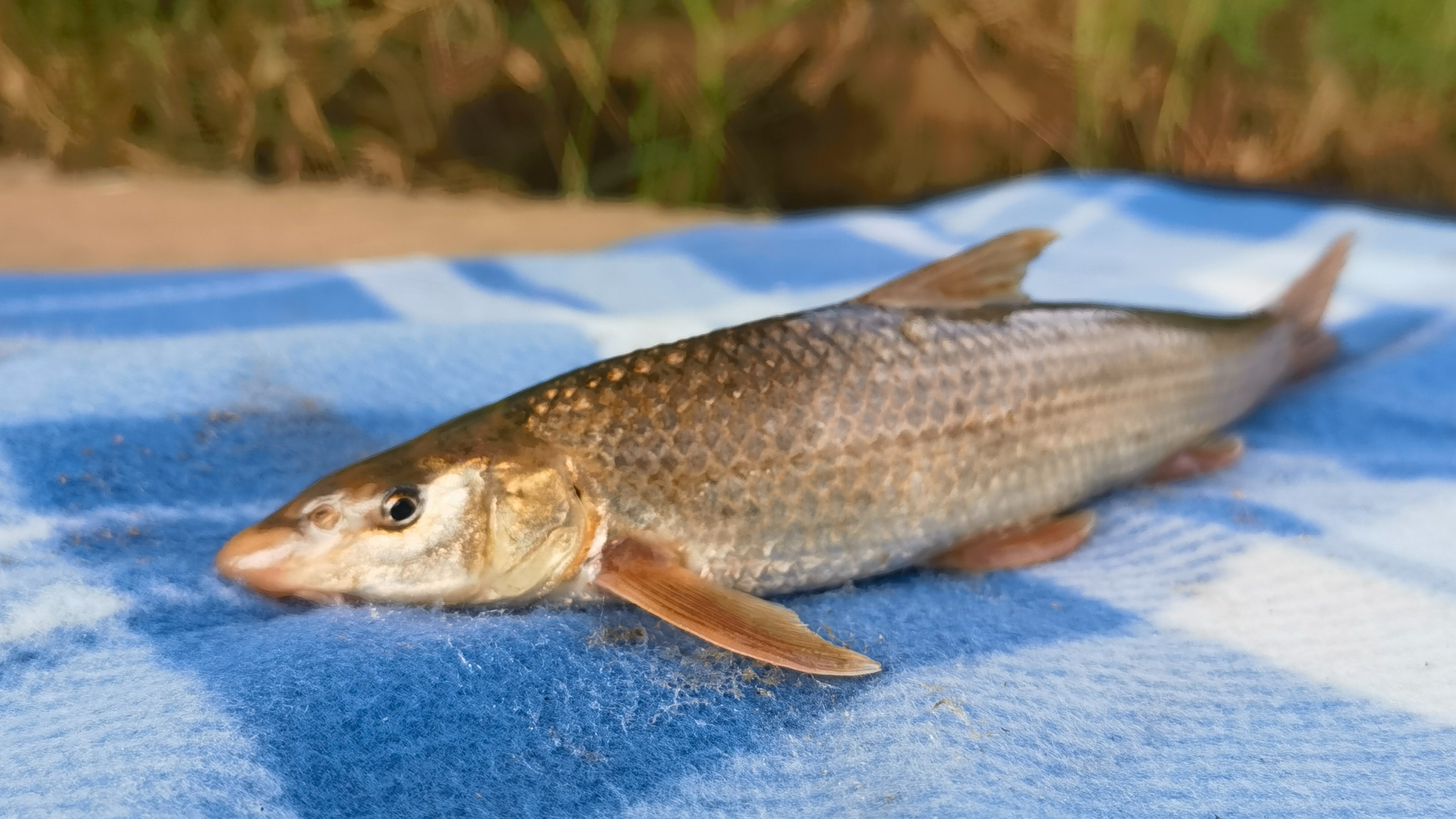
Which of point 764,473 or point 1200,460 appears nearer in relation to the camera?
point 764,473

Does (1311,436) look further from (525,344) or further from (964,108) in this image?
(964,108)

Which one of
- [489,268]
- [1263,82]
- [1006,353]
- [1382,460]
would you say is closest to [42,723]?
[1006,353]

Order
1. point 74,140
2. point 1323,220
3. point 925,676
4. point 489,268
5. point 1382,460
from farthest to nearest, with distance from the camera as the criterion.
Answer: point 74,140 → point 1323,220 → point 489,268 → point 1382,460 → point 925,676

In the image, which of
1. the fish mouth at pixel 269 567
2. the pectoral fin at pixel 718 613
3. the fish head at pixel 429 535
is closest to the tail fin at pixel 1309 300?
the pectoral fin at pixel 718 613

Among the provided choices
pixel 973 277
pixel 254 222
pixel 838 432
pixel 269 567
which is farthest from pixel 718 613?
pixel 254 222

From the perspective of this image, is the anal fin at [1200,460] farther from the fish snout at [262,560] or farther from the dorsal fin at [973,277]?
the fish snout at [262,560]

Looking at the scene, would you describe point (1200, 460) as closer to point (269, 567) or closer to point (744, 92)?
point (269, 567)

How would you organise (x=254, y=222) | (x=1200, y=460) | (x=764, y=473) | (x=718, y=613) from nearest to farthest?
(x=718, y=613)
(x=764, y=473)
(x=1200, y=460)
(x=254, y=222)
